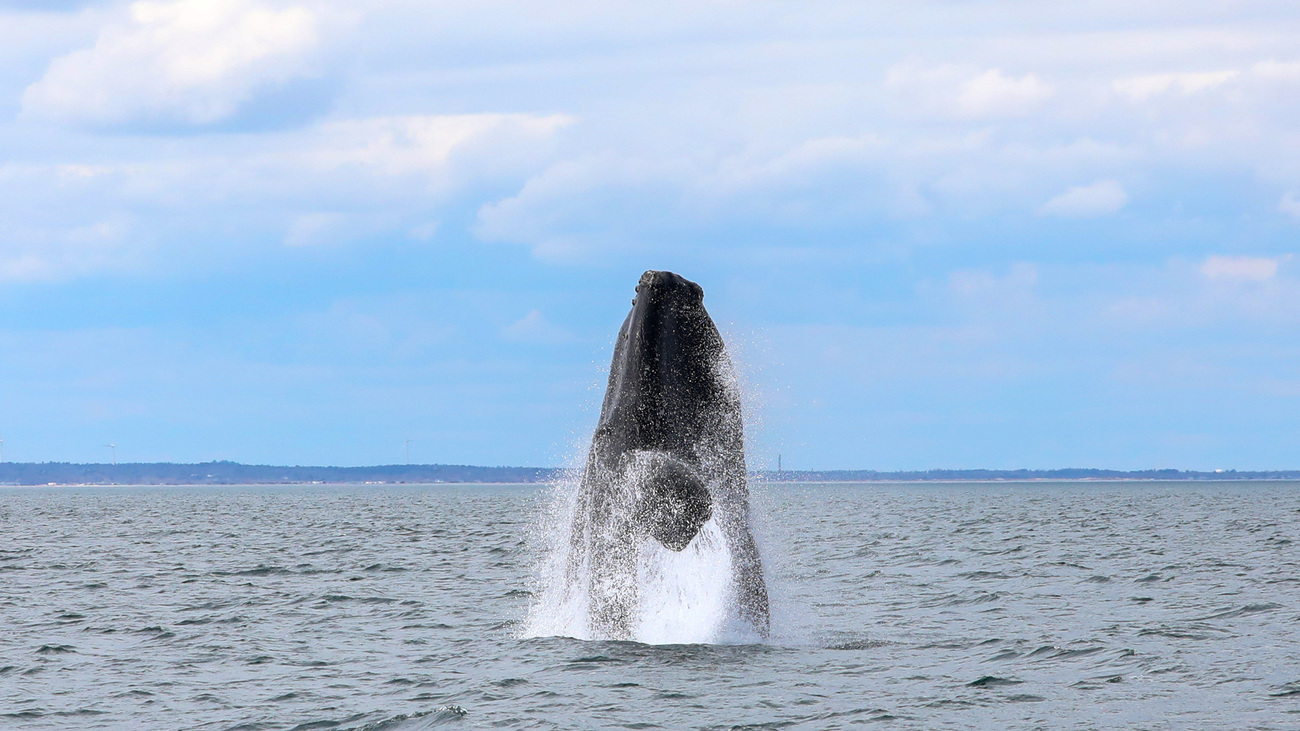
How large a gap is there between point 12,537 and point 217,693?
44.7m

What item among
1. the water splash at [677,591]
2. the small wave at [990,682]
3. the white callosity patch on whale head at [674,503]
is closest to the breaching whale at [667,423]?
the water splash at [677,591]

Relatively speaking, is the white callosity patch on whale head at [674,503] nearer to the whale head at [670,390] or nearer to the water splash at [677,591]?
the whale head at [670,390]

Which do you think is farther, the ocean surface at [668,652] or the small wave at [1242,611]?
the small wave at [1242,611]

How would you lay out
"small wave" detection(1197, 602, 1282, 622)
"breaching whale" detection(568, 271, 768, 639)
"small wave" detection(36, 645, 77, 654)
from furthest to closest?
"small wave" detection(1197, 602, 1282, 622), "small wave" detection(36, 645, 77, 654), "breaching whale" detection(568, 271, 768, 639)

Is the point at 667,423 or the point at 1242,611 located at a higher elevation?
the point at 667,423

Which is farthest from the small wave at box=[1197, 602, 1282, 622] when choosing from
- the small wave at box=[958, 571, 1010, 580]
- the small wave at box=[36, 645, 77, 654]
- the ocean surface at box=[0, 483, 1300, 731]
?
the small wave at box=[36, 645, 77, 654]

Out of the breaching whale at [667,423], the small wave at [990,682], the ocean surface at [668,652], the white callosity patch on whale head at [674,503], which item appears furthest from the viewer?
the small wave at [990,682]

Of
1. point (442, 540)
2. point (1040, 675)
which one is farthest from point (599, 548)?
point (442, 540)

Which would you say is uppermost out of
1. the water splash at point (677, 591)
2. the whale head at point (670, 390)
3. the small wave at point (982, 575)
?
the whale head at point (670, 390)

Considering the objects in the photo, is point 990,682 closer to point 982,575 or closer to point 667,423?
point 667,423

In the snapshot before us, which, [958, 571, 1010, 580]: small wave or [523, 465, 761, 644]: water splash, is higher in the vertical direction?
[523, 465, 761, 644]: water splash

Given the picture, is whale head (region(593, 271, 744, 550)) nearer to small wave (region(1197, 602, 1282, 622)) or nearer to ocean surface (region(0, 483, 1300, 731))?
ocean surface (region(0, 483, 1300, 731))

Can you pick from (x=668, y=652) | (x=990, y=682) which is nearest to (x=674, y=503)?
(x=668, y=652)

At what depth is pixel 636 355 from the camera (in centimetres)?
1325
